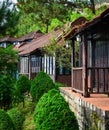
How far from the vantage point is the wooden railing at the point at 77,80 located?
14672mm

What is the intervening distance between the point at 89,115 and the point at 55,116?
102 centimetres

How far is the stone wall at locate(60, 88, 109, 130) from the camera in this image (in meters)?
9.12

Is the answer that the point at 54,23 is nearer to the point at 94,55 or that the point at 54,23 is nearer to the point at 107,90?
the point at 94,55

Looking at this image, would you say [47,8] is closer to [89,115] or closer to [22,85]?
[22,85]

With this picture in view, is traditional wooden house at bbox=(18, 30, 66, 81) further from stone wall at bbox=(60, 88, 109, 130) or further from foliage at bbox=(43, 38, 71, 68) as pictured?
stone wall at bbox=(60, 88, 109, 130)

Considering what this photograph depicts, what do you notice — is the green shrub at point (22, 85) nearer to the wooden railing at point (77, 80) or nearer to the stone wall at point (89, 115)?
the wooden railing at point (77, 80)

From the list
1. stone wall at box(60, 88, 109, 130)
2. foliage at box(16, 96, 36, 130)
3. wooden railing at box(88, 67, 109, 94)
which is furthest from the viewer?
foliage at box(16, 96, 36, 130)

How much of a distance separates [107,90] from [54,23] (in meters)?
36.3

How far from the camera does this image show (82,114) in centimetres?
1166

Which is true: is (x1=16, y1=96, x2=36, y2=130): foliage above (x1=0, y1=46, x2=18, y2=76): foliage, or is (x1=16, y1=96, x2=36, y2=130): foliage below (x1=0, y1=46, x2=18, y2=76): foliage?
below

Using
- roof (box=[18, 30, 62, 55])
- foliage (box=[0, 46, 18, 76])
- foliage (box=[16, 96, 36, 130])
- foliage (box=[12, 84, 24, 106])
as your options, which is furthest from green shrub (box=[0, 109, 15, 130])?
roof (box=[18, 30, 62, 55])

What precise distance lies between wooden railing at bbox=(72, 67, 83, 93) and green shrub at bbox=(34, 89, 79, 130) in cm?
360

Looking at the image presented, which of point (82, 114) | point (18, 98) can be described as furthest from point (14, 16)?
point (82, 114)

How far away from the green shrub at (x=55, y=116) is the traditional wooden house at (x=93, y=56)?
9.21 feet
